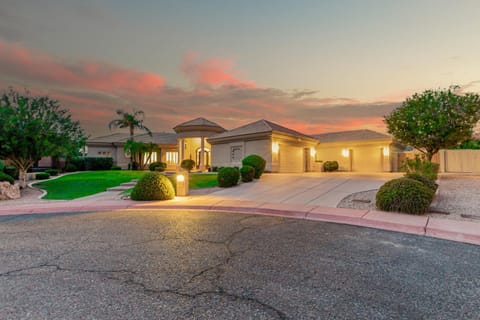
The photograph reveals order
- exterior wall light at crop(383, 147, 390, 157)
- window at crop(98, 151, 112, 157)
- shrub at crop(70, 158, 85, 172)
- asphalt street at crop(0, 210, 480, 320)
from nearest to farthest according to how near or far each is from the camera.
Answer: asphalt street at crop(0, 210, 480, 320) < exterior wall light at crop(383, 147, 390, 157) < shrub at crop(70, 158, 85, 172) < window at crop(98, 151, 112, 157)

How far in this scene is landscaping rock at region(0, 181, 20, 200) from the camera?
1121cm

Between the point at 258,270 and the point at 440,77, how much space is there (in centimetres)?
1908

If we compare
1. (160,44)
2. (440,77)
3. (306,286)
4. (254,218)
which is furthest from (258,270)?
(440,77)

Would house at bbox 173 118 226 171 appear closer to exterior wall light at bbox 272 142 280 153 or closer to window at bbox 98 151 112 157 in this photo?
exterior wall light at bbox 272 142 280 153

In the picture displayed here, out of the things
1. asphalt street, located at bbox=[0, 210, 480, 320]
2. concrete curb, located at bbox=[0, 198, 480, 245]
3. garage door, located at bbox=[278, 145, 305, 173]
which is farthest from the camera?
garage door, located at bbox=[278, 145, 305, 173]

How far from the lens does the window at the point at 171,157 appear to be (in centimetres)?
3031

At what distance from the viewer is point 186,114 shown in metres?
28.7

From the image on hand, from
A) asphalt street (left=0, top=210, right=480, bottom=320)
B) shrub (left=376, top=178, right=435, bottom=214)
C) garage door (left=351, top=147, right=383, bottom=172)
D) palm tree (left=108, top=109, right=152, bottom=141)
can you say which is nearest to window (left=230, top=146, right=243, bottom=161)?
garage door (left=351, top=147, right=383, bottom=172)

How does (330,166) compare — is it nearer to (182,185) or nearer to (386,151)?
(386,151)

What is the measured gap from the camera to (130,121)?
30078mm

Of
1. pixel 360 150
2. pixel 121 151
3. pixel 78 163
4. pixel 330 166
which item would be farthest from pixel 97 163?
pixel 360 150

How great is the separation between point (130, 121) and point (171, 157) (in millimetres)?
6801

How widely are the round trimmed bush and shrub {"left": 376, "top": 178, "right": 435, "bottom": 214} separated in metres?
7.93

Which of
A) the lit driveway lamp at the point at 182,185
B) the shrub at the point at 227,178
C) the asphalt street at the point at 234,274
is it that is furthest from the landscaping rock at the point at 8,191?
the shrub at the point at 227,178
